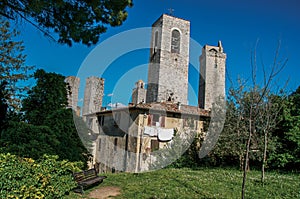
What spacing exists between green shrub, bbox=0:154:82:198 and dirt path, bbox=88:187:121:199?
0.81 metres

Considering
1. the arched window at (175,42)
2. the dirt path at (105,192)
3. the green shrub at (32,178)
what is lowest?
the dirt path at (105,192)

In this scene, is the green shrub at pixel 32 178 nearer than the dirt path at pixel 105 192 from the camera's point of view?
Yes

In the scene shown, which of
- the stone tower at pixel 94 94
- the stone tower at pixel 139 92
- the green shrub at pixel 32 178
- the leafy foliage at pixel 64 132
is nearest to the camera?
the green shrub at pixel 32 178

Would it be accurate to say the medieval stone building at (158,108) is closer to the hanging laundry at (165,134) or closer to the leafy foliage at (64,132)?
the hanging laundry at (165,134)

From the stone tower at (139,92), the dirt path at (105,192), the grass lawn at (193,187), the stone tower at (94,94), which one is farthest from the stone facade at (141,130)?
the stone tower at (139,92)

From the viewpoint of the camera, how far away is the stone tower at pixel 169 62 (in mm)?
22797

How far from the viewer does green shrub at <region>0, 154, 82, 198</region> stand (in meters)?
5.33

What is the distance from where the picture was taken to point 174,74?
2314 cm

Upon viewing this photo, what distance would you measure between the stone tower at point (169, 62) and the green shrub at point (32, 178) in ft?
51.3

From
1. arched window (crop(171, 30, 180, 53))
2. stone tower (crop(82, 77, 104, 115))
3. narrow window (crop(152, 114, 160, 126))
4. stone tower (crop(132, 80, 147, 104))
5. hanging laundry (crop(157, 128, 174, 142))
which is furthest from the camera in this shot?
stone tower (crop(132, 80, 147, 104))

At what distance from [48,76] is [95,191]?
4.65m

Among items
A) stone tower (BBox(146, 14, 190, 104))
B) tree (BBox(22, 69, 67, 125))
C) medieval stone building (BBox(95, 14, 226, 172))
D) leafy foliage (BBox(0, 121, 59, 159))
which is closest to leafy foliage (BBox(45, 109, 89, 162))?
tree (BBox(22, 69, 67, 125))

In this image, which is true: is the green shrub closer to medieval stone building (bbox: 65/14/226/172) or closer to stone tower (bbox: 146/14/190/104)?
medieval stone building (bbox: 65/14/226/172)

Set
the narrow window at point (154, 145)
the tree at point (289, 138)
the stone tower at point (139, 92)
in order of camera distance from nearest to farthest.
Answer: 1. the tree at point (289, 138)
2. the narrow window at point (154, 145)
3. the stone tower at point (139, 92)
